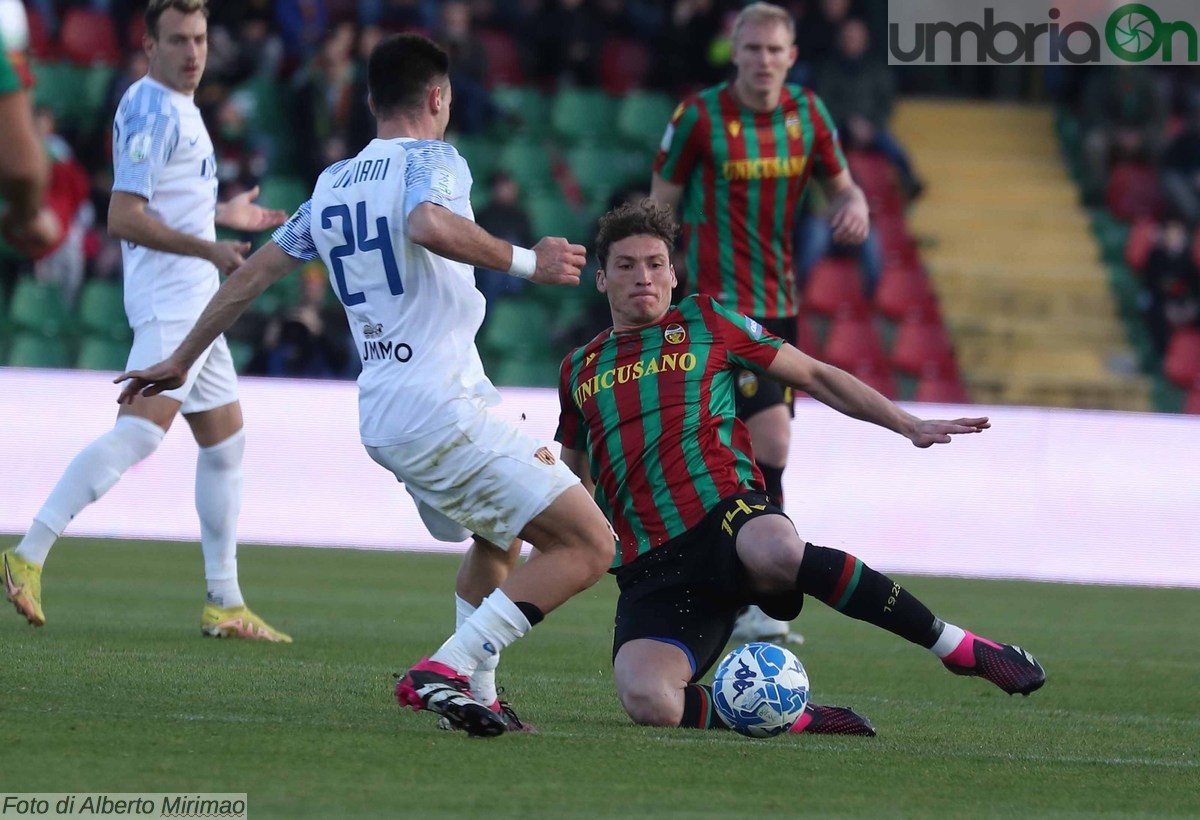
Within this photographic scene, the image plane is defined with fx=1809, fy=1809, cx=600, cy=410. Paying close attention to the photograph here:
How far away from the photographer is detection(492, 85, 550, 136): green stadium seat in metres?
15.9

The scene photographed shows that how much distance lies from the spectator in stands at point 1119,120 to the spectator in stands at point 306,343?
24.6 feet

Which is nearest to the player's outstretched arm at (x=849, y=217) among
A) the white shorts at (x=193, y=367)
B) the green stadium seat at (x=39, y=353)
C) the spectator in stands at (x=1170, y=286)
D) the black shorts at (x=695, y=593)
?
the black shorts at (x=695, y=593)

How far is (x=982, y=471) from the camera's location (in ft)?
36.5

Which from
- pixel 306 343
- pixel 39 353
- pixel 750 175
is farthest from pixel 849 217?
pixel 39 353

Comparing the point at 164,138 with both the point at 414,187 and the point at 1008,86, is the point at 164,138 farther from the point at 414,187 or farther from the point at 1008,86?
the point at 1008,86

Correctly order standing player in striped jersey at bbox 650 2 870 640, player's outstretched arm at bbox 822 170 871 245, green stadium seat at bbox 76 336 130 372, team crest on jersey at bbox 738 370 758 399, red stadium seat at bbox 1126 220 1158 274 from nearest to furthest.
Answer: team crest on jersey at bbox 738 370 758 399 → player's outstretched arm at bbox 822 170 871 245 → standing player in striped jersey at bbox 650 2 870 640 → green stadium seat at bbox 76 336 130 372 → red stadium seat at bbox 1126 220 1158 274

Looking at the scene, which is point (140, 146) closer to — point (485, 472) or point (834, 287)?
point (485, 472)

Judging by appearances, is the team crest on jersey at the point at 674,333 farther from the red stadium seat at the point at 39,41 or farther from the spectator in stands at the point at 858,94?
the red stadium seat at the point at 39,41

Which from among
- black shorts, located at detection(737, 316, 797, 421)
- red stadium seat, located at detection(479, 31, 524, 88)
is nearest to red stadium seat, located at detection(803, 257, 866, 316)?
red stadium seat, located at detection(479, 31, 524, 88)

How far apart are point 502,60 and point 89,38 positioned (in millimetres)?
3819

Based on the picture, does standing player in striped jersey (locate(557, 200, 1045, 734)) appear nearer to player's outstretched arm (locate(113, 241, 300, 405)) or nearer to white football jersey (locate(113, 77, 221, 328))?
player's outstretched arm (locate(113, 241, 300, 405))

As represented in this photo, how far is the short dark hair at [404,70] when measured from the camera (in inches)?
201

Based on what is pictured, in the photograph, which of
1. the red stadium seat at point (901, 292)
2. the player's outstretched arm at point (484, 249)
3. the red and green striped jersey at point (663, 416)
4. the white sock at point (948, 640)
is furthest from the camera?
the red stadium seat at point (901, 292)

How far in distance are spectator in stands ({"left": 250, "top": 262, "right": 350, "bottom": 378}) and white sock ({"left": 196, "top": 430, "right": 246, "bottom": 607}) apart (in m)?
5.75
